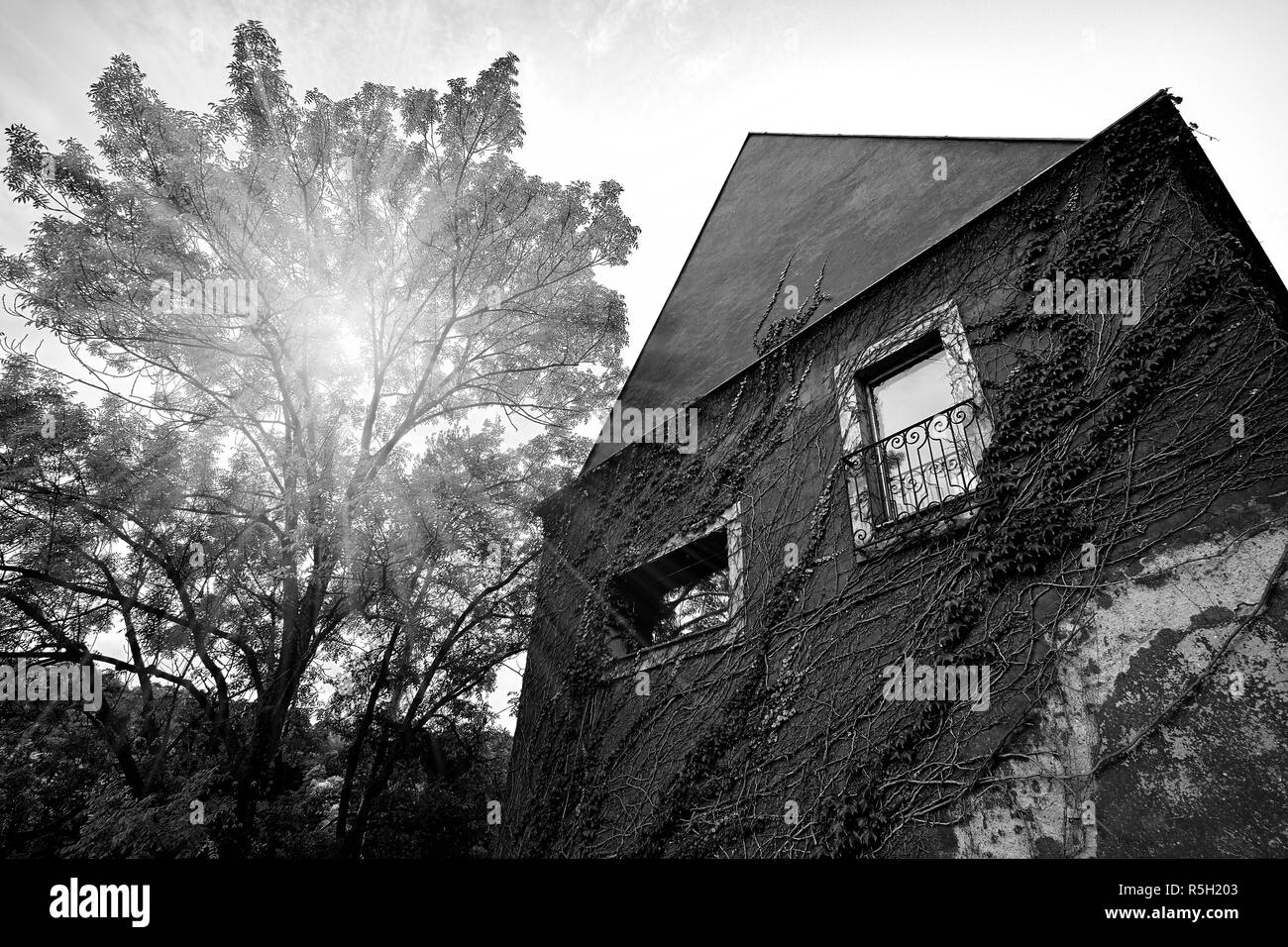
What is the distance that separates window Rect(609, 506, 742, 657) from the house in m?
0.04

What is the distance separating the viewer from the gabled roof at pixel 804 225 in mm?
5512

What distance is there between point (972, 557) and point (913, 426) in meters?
1.08

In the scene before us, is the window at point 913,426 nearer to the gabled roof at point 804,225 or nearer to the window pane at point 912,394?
the window pane at point 912,394

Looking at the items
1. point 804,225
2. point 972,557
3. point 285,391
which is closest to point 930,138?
point 804,225

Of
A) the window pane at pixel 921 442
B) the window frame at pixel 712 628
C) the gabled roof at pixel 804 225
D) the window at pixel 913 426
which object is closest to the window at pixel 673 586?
the window frame at pixel 712 628

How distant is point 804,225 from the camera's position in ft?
23.8

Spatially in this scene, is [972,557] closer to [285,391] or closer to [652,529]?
[652,529]

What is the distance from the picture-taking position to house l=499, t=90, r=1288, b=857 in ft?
9.36

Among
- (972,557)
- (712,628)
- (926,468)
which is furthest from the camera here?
A: (712,628)

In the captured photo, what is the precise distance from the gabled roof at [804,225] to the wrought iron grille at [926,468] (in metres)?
1.71

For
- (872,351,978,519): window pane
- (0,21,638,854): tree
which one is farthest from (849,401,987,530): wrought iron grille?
(0,21,638,854): tree

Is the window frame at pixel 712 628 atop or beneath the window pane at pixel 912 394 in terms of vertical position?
beneath

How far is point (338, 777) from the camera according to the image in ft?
36.3

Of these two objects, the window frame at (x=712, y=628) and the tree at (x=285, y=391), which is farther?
the tree at (x=285, y=391)
